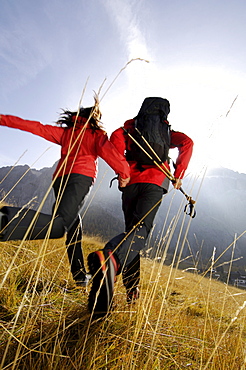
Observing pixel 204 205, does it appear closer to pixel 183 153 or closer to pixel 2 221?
pixel 183 153

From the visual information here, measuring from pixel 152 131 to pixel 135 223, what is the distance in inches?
35.7

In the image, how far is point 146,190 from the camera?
191 cm

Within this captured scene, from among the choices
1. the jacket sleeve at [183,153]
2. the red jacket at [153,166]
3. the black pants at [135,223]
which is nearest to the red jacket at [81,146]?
the red jacket at [153,166]

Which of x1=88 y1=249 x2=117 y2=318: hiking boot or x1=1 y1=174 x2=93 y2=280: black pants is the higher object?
x1=1 y1=174 x2=93 y2=280: black pants

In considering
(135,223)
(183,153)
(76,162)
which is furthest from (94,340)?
(183,153)

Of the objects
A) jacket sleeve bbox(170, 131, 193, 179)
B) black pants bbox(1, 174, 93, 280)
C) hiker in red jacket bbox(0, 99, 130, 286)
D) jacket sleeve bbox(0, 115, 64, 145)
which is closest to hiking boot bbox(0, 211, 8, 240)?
black pants bbox(1, 174, 93, 280)

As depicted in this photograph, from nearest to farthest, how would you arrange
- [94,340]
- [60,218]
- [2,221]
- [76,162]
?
1. [94,340]
2. [2,221]
3. [60,218]
4. [76,162]

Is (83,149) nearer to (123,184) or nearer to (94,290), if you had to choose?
(123,184)

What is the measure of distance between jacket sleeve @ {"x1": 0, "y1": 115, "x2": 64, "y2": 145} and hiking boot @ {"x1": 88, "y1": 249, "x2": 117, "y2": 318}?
1.44 metres

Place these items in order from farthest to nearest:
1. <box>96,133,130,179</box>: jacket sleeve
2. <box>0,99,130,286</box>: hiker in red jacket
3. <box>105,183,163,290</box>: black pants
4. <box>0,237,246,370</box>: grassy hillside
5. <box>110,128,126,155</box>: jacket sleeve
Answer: <box>110,128,126,155</box>: jacket sleeve → <box>96,133,130,179</box>: jacket sleeve → <box>0,99,130,286</box>: hiker in red jacket → <box>105,183,163,290</box>: black pants → <box>0,237,246,370</box>: grassy hillside

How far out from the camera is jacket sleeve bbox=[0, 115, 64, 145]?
1.92 m

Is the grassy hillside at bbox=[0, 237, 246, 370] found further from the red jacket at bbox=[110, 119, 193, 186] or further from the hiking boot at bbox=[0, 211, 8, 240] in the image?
the red jacket at bbox=[110, 119, 193, 186]

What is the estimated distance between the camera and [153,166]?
6.46 feet

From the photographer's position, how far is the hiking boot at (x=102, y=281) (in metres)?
1.03
